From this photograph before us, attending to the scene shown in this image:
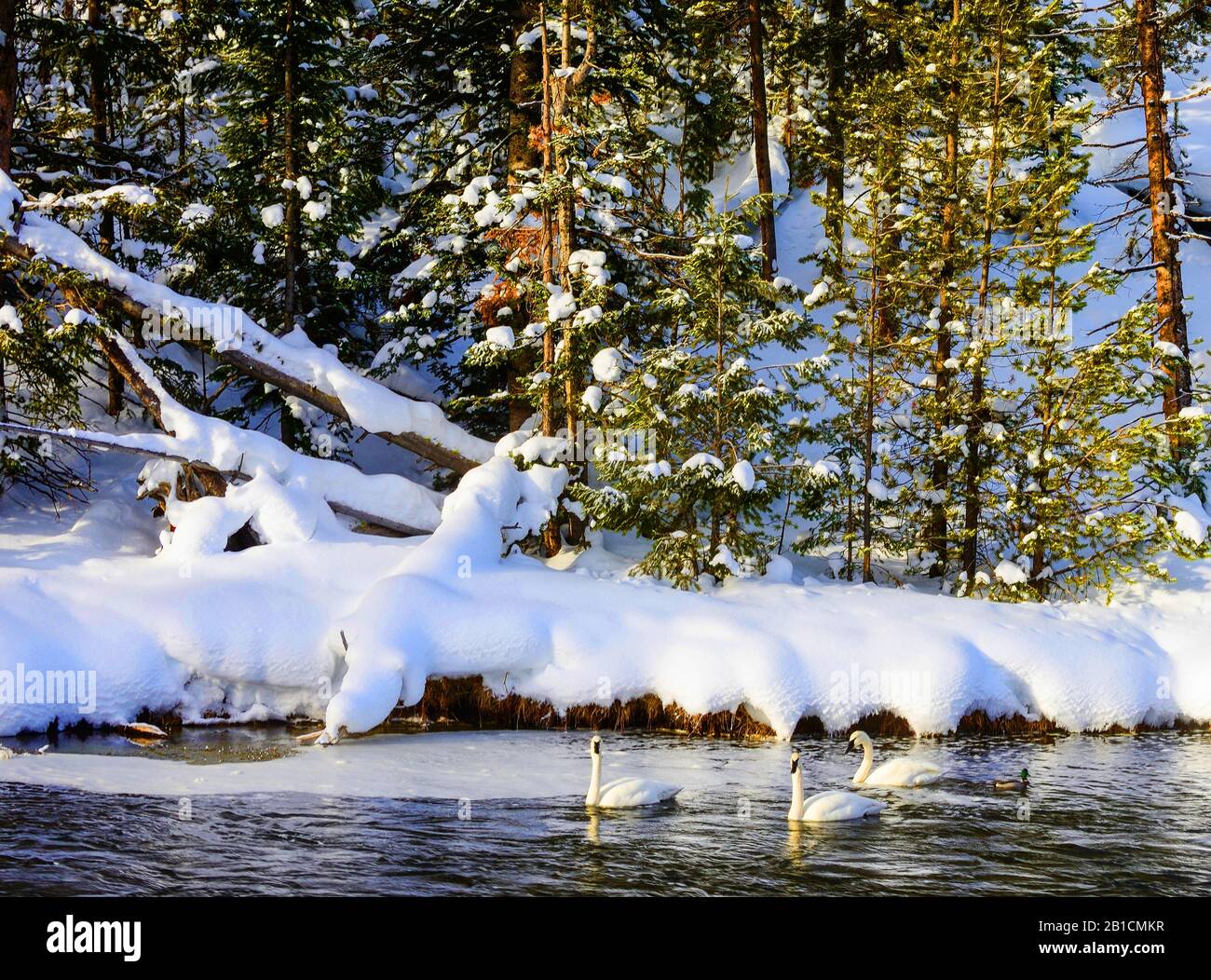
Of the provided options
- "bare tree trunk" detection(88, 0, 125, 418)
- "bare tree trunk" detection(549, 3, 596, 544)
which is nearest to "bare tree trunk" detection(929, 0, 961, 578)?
"bare tree trunk" detection(549, 3, 596, 544)

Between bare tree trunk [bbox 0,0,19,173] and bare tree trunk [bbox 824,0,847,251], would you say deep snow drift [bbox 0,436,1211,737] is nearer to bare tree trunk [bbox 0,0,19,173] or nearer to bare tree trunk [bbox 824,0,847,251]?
bare tree trunk [bbox 0,0,19,173]

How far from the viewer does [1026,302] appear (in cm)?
1795

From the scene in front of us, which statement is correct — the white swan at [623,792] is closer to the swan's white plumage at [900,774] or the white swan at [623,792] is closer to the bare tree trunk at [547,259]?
the swan's white plumage at [900,774]

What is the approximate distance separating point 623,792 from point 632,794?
8 centimetres

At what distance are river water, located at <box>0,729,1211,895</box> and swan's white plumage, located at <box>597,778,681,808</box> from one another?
0.17 metres

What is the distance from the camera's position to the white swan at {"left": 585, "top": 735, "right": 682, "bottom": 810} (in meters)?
10.8

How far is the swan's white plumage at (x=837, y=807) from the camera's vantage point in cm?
1055

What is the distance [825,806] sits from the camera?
10570 mm

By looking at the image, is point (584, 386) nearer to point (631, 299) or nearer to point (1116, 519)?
point (631, 299)

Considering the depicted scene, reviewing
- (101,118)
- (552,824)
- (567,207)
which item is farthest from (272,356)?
(552,824)

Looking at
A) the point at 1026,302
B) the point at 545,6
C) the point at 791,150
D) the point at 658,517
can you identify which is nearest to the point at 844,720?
the point at 658,517

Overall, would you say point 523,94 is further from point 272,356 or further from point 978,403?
point 978,403

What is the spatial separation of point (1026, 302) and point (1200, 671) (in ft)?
19.2

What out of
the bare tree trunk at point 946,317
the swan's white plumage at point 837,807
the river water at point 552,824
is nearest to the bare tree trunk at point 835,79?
the bare tree trunk at point 946,317
